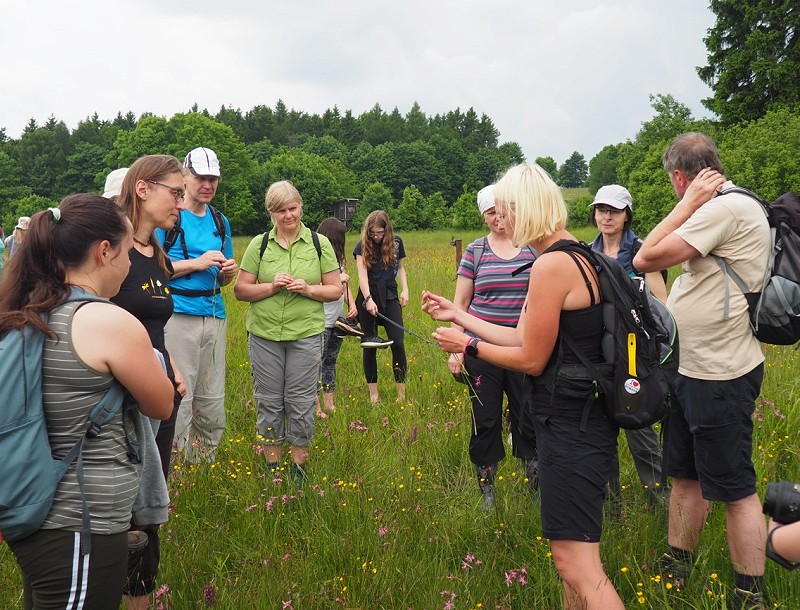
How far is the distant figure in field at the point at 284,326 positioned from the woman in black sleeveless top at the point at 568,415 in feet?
7.46

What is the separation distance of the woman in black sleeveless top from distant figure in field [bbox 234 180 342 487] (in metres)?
2.27

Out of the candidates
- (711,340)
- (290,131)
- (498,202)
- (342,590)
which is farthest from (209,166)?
(290,131)

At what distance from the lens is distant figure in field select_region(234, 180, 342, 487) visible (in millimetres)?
4352

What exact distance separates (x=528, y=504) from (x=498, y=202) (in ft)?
6.13

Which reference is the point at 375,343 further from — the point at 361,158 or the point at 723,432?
the point at 361,158

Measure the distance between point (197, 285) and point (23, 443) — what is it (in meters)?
2.39

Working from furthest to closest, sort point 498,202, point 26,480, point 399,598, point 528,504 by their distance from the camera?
point 528,504 < point 399,598 < point 498,202 < point 26,480

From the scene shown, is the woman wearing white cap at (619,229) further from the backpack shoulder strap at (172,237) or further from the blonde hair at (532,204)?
the backpack shoulder strap at (172,237)

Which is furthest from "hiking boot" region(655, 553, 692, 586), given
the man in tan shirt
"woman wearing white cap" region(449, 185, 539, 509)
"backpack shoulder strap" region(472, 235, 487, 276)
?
"backpack shoulder strap" region(472, 235, 487, 276)

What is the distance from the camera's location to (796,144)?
83.0 ft

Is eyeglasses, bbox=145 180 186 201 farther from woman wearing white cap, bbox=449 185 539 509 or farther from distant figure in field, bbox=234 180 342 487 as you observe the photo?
woman wearing white cap, bbox=449 185 539 509

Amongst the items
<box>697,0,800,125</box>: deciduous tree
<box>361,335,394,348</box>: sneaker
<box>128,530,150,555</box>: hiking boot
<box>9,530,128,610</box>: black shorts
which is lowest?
<box>128,530,150,555</box>: hiking boot

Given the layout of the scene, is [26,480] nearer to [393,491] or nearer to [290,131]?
[393,491]

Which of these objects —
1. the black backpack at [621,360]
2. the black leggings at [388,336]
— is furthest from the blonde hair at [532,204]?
the black leggings at [388,336]
